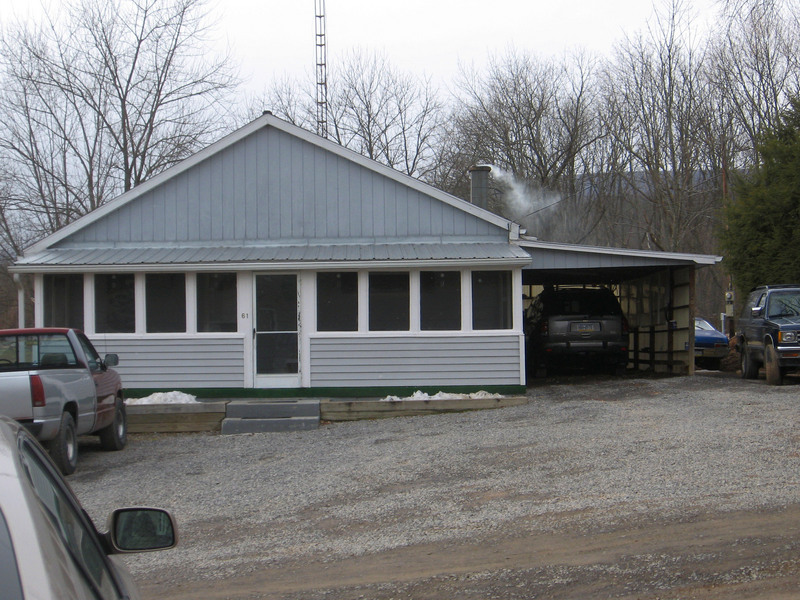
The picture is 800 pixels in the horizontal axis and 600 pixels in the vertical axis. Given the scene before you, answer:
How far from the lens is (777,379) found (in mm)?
14383

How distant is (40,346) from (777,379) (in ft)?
39.0

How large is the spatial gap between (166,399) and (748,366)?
36.1 ft

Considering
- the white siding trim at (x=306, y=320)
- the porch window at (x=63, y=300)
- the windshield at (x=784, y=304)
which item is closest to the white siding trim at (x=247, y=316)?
the white siding trim at (x=306, y=320)

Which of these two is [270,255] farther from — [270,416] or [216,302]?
[270,416]

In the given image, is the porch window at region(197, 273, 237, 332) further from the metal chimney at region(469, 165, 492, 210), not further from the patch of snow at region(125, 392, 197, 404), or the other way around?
the metal chimney at region(469, 165, 492, 210)

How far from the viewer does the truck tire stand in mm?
15992

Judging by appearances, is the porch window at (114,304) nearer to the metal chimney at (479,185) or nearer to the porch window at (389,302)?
the porch window at (389,302)

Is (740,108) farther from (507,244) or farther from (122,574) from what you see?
(122,574)

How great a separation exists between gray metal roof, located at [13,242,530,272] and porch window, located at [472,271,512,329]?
0.41 m

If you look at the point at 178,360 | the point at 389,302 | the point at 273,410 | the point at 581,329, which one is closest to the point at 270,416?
the point at 273,410

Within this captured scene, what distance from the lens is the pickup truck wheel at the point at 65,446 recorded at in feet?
30.2

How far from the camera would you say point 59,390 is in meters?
9.30

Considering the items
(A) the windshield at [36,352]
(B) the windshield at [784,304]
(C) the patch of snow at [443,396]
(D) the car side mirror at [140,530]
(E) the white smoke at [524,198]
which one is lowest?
(C) the patch of snow at [443,396]

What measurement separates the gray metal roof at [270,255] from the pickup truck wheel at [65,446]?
458 centimetres
